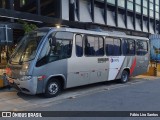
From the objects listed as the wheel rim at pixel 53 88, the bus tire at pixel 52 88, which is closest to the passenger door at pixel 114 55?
the bus tire at pixel 52 88

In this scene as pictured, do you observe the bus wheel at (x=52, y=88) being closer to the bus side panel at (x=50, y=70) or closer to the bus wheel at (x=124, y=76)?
the bus side panel at (x=50, y=70)

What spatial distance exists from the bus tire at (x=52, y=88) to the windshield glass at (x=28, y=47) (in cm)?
132

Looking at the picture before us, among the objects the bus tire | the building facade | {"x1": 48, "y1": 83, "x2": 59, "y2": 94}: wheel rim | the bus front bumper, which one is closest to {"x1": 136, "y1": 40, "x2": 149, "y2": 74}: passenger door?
the bus tire

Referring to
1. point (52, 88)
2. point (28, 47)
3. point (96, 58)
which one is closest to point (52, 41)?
point (28, 47)

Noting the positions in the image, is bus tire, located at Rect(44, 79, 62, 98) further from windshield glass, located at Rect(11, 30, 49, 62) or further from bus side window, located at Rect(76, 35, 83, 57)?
bus side window, located at Rect(76, 35, 83, 57)

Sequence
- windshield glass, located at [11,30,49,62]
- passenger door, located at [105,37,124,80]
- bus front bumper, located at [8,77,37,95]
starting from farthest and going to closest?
passenger door, located at [105,37,124,80]
windshield glass, located at [11,30,49,62]
bus front bumper, located at [8,77,37,95]

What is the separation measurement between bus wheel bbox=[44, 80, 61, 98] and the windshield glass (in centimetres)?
132

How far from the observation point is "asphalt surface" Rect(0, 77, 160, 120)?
865 cm

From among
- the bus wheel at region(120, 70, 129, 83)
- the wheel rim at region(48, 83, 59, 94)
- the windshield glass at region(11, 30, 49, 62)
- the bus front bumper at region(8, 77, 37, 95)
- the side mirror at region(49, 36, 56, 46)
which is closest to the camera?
the bus front bumper at region(8, 77, 37, 95)

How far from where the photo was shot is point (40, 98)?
1036cm

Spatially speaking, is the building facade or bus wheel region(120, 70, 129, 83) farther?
the building facade

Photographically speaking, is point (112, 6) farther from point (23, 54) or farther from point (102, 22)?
point (23, 54)

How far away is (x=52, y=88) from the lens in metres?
10.6

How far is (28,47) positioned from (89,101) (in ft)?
10.2
